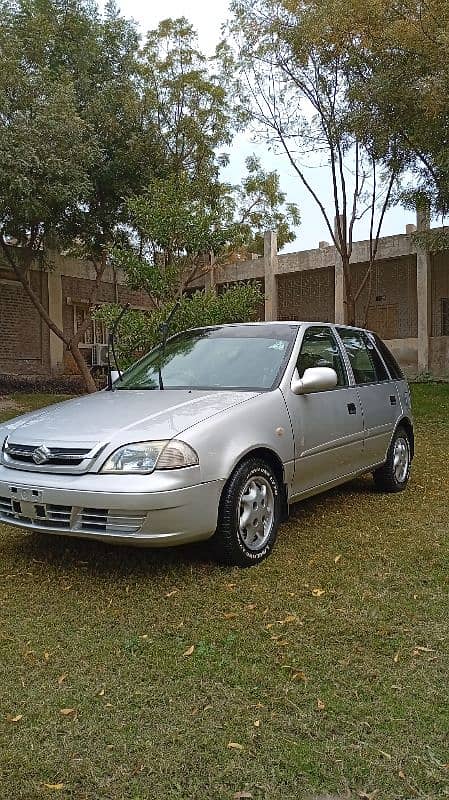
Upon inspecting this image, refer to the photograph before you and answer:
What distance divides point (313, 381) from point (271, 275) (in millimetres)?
16817

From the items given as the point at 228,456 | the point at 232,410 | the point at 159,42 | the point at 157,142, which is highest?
the point at 159,42

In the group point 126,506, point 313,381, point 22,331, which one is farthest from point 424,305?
point 126,506

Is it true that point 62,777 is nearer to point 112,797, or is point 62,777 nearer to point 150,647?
point 112,797

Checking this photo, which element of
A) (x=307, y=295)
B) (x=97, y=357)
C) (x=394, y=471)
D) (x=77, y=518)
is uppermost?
(x=307, y=295)

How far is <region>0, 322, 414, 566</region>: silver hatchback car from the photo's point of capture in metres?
3.67

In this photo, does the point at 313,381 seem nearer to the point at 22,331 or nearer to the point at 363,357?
the point at 363,357

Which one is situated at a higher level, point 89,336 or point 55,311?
point 55,311

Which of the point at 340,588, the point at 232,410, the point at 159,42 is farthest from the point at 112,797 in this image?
the point at 159,42

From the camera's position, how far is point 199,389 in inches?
185

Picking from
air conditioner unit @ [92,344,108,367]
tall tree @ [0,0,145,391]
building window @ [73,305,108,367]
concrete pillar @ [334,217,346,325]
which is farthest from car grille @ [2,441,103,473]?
building window @ [73,305,108,367]

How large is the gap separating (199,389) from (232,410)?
0.64 metres

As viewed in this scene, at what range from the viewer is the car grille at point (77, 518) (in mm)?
3637

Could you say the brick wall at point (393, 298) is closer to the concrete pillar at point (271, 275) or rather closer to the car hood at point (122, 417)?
the concrete pillar at point (271, 275)

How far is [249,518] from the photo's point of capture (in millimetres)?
4102
